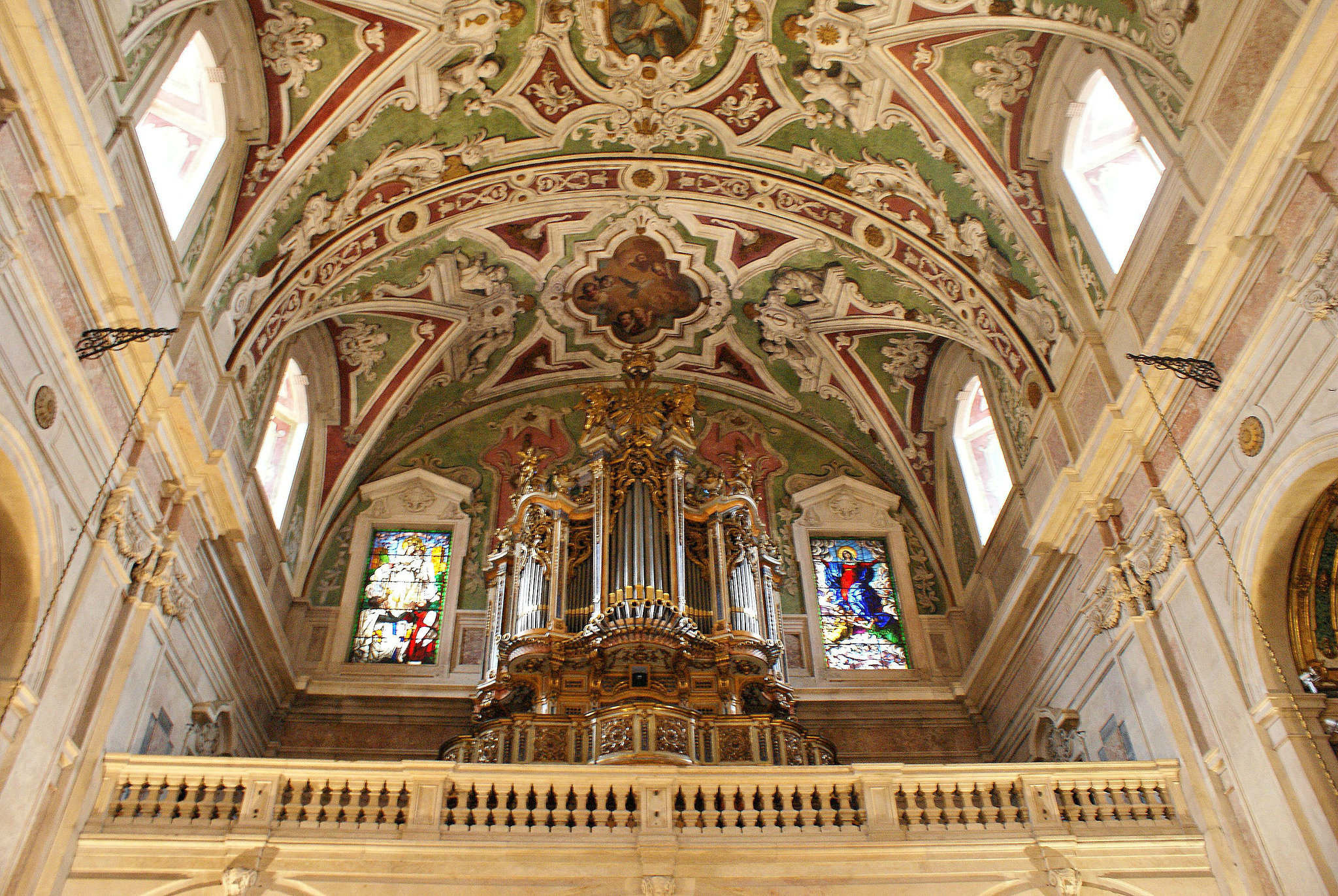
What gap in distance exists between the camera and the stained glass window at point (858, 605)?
1410cm

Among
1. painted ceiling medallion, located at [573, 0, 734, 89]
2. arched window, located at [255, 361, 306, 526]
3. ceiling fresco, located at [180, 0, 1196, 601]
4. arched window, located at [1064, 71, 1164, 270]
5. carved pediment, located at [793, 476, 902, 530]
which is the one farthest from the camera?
carved pediment, located at [793, 476, 902, 530]

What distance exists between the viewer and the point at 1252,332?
8.05 metres

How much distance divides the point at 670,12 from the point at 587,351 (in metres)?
5.61

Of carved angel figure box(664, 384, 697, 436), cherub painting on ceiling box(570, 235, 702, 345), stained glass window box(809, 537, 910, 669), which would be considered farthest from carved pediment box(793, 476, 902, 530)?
cherub painting on ceiling box(570, 235, 702, 345)

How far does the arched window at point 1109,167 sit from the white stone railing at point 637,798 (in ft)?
15.1

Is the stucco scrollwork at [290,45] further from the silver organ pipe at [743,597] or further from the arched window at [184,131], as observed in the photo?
the silver organ pipe at [743,597]

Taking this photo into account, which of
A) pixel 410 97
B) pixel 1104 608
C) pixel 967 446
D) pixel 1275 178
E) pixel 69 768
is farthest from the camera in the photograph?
pixel 967 446

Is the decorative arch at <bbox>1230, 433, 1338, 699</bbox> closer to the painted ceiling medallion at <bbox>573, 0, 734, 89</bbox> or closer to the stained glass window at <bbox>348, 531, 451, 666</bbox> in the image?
the painted ceiling medallion at <bbox>573, 0, 734, 89</bbox>

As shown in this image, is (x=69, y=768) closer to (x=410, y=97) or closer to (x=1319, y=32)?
(x=410, y=97)

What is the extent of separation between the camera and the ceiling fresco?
1090 centimetres

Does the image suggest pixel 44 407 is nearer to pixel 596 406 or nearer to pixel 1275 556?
pixel 596 406

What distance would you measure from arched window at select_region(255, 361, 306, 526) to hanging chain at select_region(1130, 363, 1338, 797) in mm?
9232

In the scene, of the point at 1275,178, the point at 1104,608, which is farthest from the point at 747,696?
the point at 1275,178

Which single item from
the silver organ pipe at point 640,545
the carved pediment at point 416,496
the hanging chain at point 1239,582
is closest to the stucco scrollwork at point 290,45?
the silver organ pipe at point 640,545
